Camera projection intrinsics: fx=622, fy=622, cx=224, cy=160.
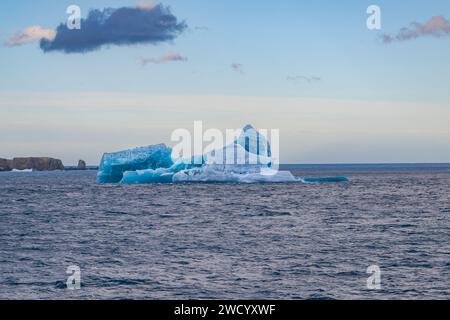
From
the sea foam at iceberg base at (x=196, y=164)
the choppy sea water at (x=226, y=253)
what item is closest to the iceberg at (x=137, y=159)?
the sea foam at iceberg base at (x=196, y=164)

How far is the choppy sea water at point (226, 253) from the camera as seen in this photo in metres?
15.4

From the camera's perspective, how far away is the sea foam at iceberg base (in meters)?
66.4

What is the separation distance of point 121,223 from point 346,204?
20325 millimetres

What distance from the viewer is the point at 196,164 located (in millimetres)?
70625

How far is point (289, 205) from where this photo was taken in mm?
45906

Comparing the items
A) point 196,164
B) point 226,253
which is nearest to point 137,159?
point 196,164

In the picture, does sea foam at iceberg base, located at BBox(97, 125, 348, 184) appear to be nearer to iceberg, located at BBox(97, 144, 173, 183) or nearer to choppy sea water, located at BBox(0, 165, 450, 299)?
iceberg, located at BBox(97, 144, 173, 183)

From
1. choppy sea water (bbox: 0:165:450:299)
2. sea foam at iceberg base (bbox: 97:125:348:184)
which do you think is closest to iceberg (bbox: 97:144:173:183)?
sea foam at iceberg base (bbox: 97:125:348:184)

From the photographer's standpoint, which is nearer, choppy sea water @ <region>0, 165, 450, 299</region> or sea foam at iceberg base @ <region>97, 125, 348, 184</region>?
choppy sea water @ <region>0, 165, 450, 299</region>

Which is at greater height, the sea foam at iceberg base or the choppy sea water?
the sea foam at iceberg base

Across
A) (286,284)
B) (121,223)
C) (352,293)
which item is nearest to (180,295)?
(286,284)

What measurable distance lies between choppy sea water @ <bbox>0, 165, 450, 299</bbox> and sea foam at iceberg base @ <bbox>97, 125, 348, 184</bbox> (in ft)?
82.2

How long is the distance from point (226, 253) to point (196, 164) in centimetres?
4914
